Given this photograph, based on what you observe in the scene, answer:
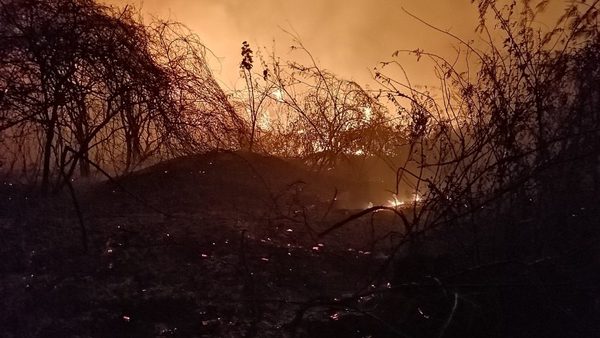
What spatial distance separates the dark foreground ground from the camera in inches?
164

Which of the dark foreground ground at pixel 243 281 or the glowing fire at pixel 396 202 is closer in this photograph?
the dark foreground ground at pixel 243 281

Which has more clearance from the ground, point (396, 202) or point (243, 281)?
point (396, 202)

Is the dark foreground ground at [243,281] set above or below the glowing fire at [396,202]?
below

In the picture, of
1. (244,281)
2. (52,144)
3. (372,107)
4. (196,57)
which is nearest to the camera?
(244,281)

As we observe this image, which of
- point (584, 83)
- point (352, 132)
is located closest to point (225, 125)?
point (352, 132)

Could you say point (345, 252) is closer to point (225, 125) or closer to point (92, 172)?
point (225, 125)

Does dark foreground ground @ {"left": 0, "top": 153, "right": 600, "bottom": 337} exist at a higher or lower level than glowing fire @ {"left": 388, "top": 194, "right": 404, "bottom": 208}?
lower

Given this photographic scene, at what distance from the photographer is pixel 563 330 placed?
171 inches

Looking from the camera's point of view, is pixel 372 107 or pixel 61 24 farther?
pixel 372 107

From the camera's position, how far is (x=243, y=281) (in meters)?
4.91

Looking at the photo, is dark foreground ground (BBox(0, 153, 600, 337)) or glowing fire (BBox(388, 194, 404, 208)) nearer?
dark foreground ground (BBox(0, 153, 600, 337))

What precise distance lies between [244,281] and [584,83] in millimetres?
3150

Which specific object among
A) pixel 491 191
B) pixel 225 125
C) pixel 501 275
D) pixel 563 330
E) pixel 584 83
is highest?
pixel 225 125

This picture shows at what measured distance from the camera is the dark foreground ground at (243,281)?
4.17 metres
